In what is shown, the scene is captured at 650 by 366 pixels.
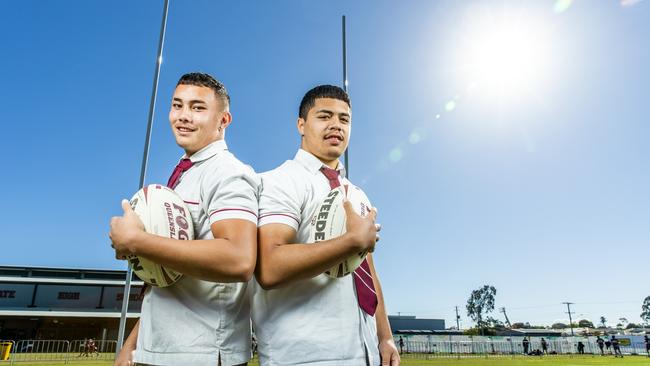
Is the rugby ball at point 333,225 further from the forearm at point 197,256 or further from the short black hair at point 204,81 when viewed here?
the short black hair at point 204,81

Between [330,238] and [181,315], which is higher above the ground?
[330,238]

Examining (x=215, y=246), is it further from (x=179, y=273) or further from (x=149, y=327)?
(x=149, y=327)

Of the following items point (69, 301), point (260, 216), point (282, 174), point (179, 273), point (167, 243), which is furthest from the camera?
point (69, 301)

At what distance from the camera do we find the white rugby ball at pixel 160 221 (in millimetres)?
1832

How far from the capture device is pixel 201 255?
5.57ft

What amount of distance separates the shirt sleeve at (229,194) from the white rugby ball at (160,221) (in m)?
0.12

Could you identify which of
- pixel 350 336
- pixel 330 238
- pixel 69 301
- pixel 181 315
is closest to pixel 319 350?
pixel 350 336

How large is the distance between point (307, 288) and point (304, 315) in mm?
123

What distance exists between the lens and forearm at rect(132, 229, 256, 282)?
1.69 m

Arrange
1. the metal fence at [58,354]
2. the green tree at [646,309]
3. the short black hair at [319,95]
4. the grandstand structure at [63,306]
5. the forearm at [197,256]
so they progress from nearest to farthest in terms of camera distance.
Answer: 1. the forearm at [197,256]
2. the short black hair at [319,95]
3. the metal fence at [58,354]
4. the grandstand structure at [63,306]
5. the green tree at [646,309]

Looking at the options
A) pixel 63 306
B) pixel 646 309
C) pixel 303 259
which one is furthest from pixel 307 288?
pixel 646 309

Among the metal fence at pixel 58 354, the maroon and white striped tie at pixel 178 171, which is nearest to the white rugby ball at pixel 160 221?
the maroon and white striped tie at pixel 178 171

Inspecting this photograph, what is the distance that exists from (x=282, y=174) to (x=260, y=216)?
32cm

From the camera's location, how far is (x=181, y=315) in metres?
1.91
